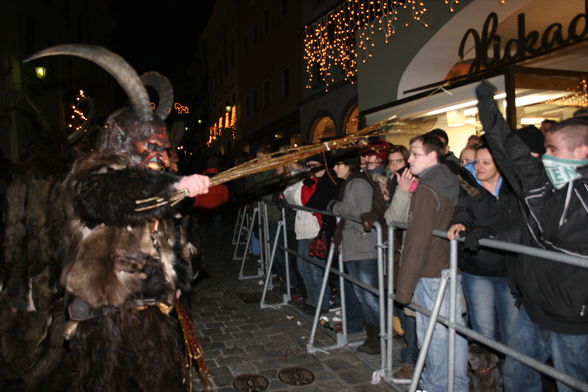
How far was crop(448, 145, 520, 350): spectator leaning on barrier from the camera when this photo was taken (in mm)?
3646

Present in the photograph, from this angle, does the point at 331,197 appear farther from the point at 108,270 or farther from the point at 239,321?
the point at 108,270

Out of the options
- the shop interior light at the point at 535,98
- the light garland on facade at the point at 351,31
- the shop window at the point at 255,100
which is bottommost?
the shop interior light at the point at 535,98

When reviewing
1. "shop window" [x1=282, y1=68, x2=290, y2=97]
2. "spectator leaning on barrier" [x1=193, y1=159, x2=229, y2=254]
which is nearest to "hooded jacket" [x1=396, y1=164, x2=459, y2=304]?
"spectator leaning on barrier" [x1=193, y1=159, x2=229, y2=254]

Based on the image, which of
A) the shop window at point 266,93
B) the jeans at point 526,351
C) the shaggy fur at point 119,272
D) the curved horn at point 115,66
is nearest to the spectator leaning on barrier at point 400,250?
the jeans at point 526,351

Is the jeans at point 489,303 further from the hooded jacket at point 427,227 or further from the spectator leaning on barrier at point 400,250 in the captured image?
the spectator leaning on barrier at point 400,250

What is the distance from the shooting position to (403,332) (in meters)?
5.14

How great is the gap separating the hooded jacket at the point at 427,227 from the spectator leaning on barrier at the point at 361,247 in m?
1.22

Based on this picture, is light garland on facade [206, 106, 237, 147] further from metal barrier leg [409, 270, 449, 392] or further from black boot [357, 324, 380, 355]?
metal barrier leg [409, 270, 449, 392]

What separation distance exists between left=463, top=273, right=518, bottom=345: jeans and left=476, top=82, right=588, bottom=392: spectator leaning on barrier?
414mm

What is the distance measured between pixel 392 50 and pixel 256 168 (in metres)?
8.40

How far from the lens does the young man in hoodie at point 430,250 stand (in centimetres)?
362

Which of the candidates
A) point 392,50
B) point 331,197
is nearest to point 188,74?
point 392,50

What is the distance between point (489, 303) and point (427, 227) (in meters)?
0.98

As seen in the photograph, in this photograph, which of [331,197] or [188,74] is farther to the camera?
[188,74]
